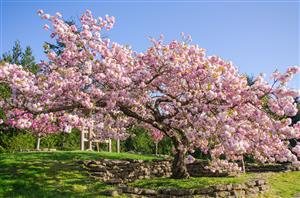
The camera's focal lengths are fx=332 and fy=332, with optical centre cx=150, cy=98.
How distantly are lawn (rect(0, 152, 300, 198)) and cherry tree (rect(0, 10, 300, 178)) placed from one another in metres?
1.93

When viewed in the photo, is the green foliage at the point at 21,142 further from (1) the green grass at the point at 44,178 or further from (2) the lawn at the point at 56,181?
(1) the green grass at the point at 44,178

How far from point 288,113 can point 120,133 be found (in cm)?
646

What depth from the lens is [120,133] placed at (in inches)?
535

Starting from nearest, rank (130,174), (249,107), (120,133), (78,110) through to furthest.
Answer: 1. (249,107)
2. (78,110)
3. (120,133)
4. (130,174)

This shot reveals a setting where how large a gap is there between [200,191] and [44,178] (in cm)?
581

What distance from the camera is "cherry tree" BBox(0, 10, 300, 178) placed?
10219mm

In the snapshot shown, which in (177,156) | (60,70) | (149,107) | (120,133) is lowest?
(177,156)

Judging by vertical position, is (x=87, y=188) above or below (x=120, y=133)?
below

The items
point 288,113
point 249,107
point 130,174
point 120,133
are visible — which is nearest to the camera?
point 288,113

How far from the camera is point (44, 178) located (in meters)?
12.5

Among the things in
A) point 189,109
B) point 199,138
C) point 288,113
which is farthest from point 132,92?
point 288,113

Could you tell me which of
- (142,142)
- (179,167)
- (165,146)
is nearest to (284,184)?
(179,167)

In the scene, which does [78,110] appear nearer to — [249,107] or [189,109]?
[189,109]

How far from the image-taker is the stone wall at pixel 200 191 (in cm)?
1127
